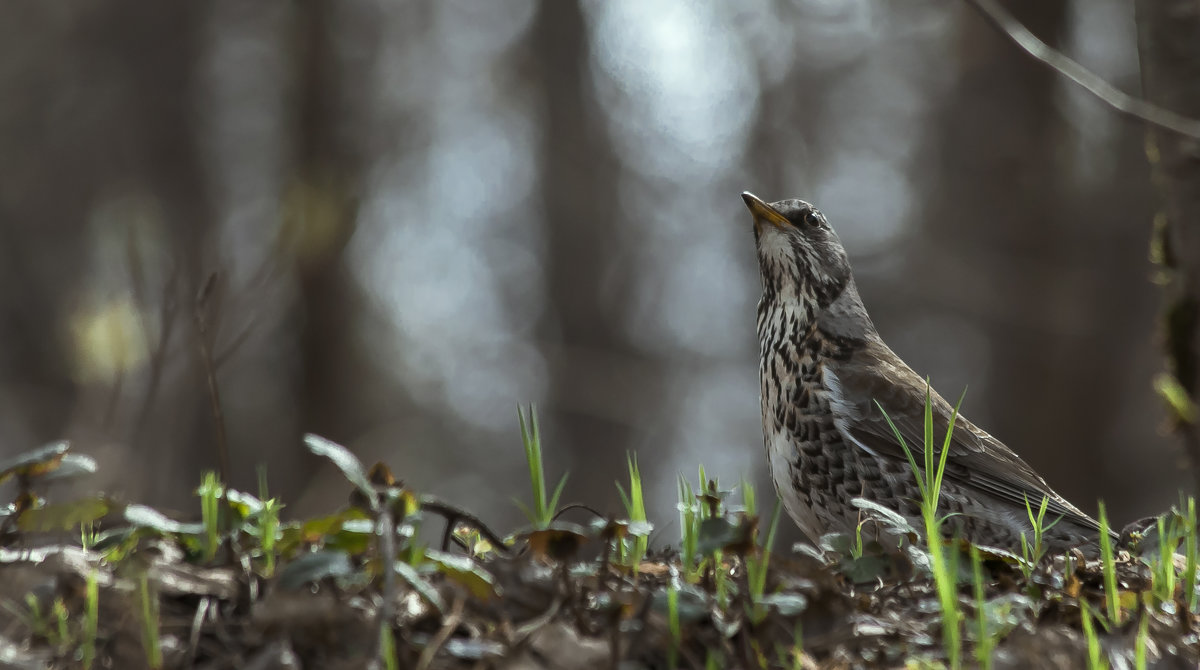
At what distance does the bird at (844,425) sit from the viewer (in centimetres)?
391

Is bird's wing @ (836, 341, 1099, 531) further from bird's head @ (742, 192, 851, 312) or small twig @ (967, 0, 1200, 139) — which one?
small twig @ (967, 0, 1200, 139)

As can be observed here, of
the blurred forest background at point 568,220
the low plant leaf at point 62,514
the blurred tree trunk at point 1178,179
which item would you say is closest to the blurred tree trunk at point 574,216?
the blurred forest background at point 568,220

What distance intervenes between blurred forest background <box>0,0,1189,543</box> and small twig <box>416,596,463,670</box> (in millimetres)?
4572

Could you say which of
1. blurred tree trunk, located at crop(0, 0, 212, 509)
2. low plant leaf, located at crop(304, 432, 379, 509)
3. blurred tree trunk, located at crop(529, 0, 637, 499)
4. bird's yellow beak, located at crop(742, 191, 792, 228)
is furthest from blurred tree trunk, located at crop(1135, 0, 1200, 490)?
blurred tree trunk, located at crop(0, 0, 212, 509)

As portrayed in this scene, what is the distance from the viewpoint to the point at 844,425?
13.0 feet

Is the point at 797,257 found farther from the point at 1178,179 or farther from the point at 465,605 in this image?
the point at 465,605

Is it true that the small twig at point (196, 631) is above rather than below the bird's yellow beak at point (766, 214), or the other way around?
below

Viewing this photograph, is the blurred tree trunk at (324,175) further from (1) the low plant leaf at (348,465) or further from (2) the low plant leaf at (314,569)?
(2) the low plant leaf at (314,569)

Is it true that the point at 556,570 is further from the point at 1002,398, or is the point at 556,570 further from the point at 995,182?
the point at 995,182

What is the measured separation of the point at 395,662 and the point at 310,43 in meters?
9.56

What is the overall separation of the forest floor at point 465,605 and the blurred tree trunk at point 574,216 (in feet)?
30.4

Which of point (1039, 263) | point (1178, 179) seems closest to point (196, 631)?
point (1178, 179)

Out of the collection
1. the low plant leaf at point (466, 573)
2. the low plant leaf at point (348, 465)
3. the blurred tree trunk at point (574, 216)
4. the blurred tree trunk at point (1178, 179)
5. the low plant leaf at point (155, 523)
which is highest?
the blurred tree trunk at point (574, 216)

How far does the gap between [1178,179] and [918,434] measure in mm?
1383
